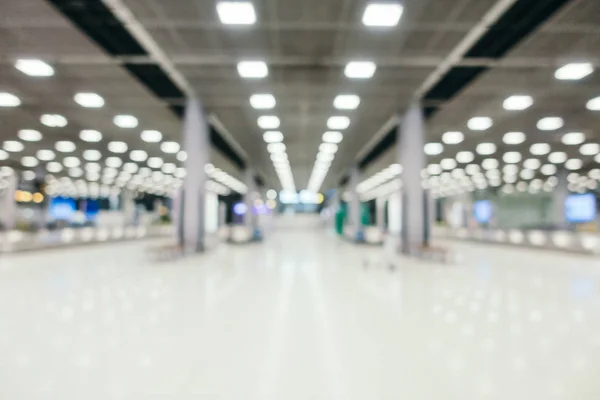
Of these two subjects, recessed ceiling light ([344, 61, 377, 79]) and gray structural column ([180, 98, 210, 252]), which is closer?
recessed ceiling light ([344, 61, 377, 79])

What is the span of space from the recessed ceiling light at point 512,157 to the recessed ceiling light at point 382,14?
18.2 m

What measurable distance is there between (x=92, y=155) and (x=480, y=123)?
2323 cm

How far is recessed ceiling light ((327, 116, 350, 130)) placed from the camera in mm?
15328

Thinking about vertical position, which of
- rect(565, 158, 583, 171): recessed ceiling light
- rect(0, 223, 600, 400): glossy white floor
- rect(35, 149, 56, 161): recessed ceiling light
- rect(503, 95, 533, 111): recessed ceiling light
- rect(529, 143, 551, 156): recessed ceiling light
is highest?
rect(35, 149, 56, 161): recessed ceiling light

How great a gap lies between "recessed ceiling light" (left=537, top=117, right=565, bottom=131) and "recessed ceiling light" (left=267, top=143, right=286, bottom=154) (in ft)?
41.4

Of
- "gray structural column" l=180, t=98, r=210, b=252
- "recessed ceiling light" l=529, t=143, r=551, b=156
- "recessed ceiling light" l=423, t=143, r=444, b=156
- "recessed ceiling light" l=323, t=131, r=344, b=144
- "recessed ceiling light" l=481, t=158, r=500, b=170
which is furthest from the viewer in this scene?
"recessed ceiling light" l=481, t=158, r=500, b=170

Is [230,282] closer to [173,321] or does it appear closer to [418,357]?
[173,321]

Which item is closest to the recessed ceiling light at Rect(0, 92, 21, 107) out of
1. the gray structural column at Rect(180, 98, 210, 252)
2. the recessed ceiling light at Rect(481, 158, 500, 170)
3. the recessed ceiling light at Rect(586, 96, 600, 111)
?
the gray structural column at Rect(180, 98, 210, 252)

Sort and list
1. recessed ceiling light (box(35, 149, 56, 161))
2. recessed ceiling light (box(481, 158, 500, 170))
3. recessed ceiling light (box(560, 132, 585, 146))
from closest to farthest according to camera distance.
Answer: recessed ceiling light (box(560, 132, 585, 146))
recessed ceiling light (box(35, 149, 56, 161))
recessed ceiling light (box(481, 158, 500, 170))

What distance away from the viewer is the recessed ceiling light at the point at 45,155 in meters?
22.6

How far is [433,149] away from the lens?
853 inches

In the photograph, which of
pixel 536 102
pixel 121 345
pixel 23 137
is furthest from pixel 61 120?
pixel 536 102

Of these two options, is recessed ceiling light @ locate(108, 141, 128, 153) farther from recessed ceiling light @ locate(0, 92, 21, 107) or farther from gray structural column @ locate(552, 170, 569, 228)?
gray structural column @ locate(552, 170, 569, 228)

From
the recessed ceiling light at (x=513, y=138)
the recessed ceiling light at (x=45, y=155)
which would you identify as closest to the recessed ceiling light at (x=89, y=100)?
the recessed ceiling light at (x=45, y=155)
